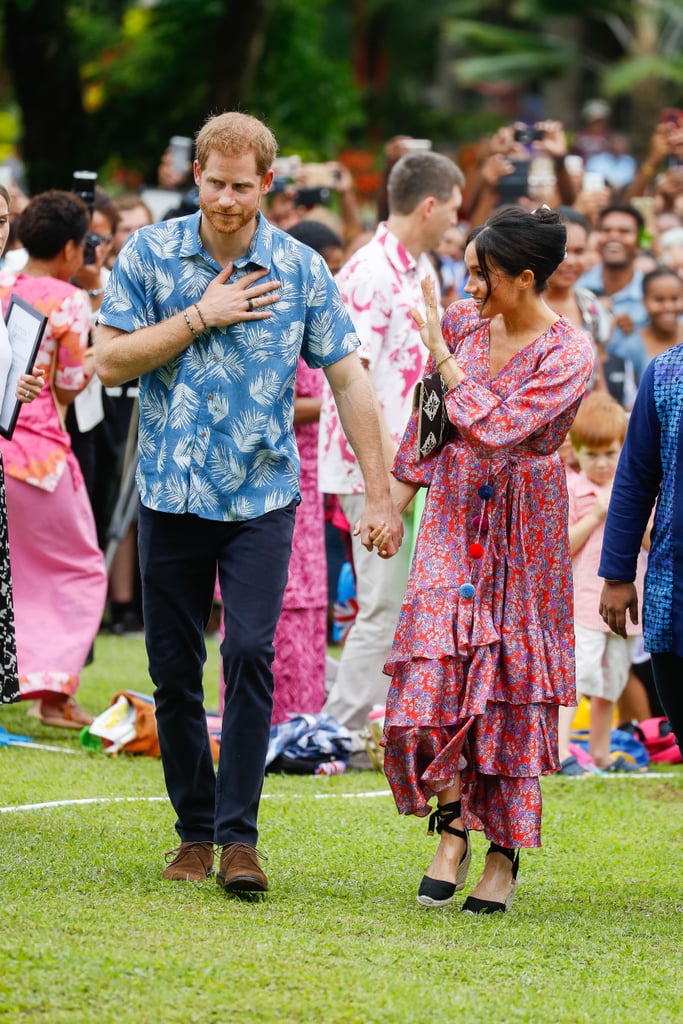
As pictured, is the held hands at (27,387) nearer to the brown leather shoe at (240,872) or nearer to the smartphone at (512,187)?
the brown leather shoe at (240,872)

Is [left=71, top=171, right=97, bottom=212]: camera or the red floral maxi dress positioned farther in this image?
[left=71, top=171, right=97, bottom=212]: camera

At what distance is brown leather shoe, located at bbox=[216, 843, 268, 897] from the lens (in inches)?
211

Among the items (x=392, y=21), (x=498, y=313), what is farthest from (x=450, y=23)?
(x=498, y=313)

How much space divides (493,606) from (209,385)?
1.09 metres

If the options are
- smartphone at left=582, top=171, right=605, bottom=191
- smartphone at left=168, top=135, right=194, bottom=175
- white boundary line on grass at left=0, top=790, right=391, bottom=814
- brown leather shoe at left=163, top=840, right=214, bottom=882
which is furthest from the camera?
smartphone at left=582, top=171, right=605, bottom=191

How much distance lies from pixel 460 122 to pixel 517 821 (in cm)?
3303

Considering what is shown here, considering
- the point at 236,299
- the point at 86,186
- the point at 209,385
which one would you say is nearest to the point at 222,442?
the point at 209,385

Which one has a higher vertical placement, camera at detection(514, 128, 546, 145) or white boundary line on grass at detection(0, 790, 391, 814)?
camera at detection(514, 128, 546, 145)

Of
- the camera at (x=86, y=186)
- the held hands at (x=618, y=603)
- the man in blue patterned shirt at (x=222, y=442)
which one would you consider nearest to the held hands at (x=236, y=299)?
the man in blue patterned shirt at (x=222, y=442)

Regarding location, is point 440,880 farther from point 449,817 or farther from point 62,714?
point 62,714

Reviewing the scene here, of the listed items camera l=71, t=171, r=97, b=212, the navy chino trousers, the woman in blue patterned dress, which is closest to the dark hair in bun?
the woman in blue patterned dress

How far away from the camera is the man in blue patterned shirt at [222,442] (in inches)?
215

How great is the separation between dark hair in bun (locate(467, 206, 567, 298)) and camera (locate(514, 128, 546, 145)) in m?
8.15

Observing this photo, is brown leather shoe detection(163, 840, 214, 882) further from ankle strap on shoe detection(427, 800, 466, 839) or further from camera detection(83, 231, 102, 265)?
camera detection(83, 231, 102, 265)
